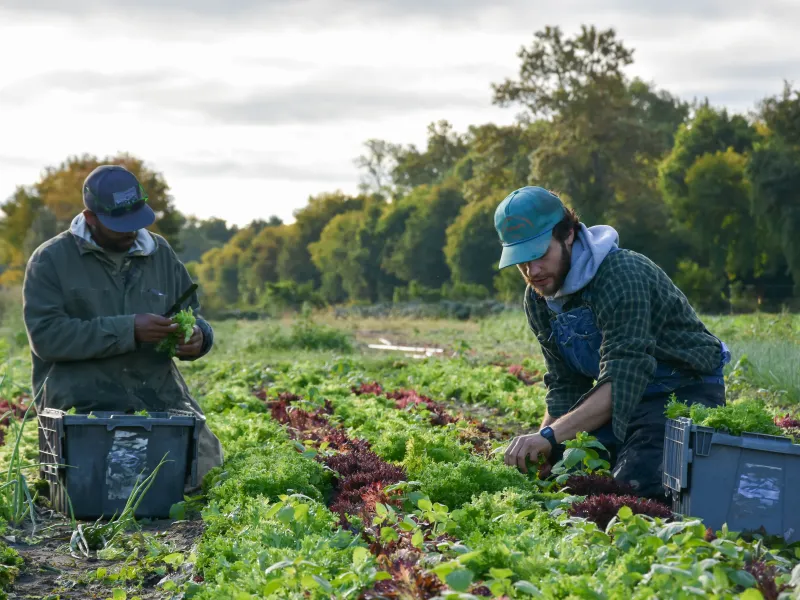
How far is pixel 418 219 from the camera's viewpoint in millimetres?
69188

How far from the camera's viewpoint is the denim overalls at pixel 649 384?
5.08 metres

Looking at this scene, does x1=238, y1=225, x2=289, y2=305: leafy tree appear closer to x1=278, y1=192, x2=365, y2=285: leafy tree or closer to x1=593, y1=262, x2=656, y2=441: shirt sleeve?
x1=278, y1=192, x2=365, y2=285: leafy tree

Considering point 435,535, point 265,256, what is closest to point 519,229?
point 435,535

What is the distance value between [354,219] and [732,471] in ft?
269

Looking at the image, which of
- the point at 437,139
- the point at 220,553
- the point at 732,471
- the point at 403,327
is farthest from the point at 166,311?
the point at 437,139

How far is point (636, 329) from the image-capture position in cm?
483

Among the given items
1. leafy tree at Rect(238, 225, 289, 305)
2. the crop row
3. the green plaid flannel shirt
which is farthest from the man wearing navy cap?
leafy tree at Rect(238, 225, 289, 305)

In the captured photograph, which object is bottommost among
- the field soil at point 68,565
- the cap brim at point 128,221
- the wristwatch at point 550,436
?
the field soil at point 68,565

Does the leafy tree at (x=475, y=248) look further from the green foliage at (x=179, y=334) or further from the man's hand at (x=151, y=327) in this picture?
the man's hand at (x=151, y=327)

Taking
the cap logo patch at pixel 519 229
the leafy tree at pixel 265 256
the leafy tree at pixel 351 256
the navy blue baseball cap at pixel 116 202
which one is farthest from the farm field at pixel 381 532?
the leafy tree at pixel 265 256

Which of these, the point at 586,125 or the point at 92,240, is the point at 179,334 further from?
the point at 586,125

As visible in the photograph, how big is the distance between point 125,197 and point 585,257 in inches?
99.5

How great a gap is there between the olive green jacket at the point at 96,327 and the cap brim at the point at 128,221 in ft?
0.66

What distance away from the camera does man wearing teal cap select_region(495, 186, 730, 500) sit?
4832mm
